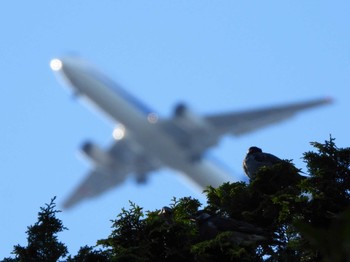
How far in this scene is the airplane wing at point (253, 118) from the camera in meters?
83.9

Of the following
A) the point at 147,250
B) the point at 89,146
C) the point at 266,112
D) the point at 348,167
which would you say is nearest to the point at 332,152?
the point at 348,167

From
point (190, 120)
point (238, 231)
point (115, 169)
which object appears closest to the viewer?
point (238, 231)

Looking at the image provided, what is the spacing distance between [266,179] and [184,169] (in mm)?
77351

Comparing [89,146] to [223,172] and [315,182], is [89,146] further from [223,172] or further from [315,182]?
[315,182]

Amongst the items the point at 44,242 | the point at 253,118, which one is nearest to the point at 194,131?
the point at 253,118

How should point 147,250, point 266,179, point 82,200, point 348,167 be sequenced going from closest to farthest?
1. point 147,250
2. point 348,167
3. point 266,179
4. point 82,200

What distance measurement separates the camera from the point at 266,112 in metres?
84.4

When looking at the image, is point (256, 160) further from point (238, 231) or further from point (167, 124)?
point (167, 124)

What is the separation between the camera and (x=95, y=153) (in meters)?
90.7

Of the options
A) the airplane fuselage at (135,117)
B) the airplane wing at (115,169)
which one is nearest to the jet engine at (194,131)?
the airplane fuselage at (135,117)

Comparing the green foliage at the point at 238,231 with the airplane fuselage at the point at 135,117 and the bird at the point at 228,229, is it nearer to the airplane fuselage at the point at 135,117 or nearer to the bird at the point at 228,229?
the bird at the point at 228,229

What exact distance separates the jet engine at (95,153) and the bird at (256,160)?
3039 inches

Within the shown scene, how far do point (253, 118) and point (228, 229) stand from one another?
7750 cm

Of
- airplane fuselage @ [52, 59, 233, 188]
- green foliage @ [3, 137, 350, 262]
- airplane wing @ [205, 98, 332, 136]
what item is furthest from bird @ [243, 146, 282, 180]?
airplane fuselage @ [52, 59, 233, 188]
